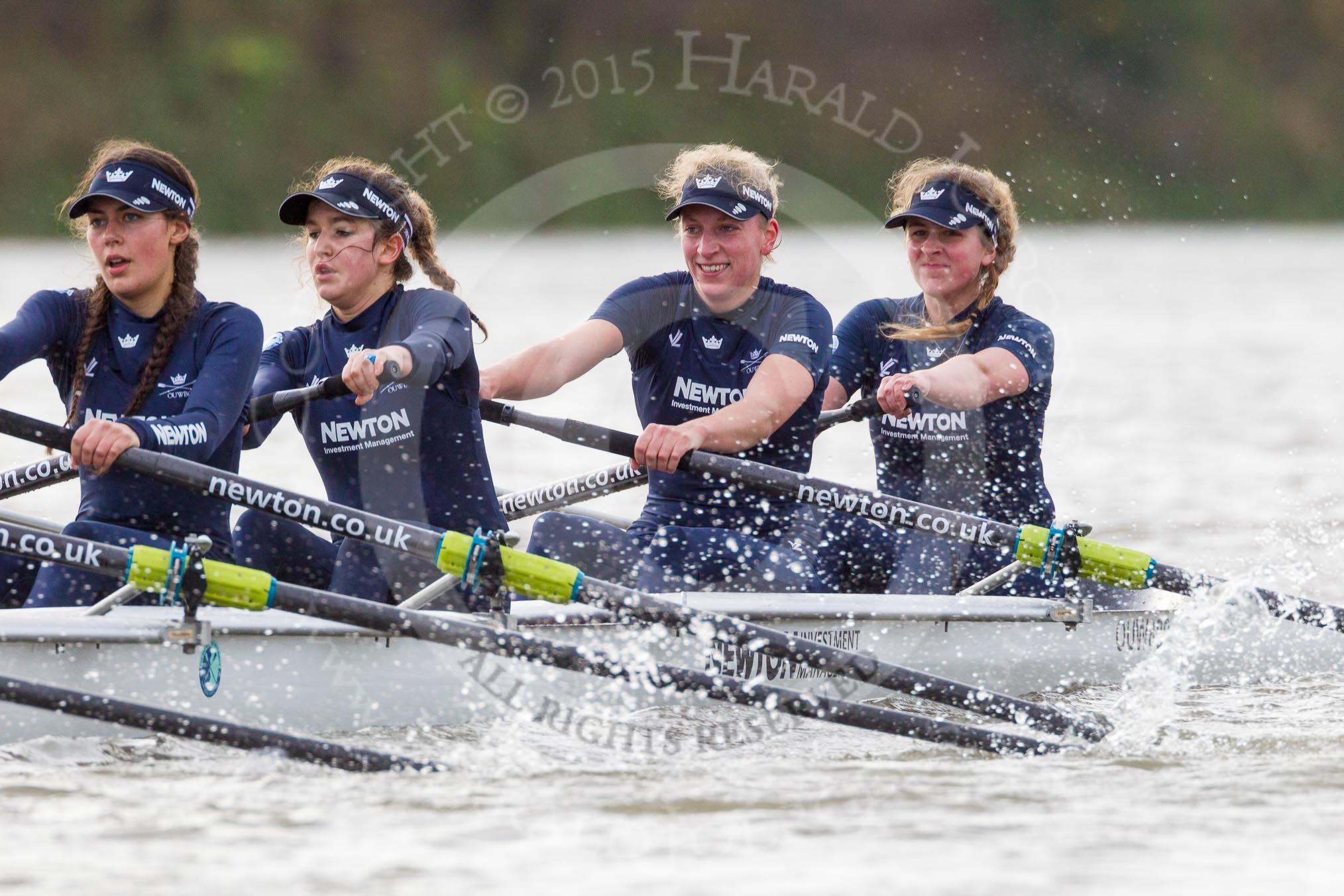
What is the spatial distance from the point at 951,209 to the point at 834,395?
810 millimetres

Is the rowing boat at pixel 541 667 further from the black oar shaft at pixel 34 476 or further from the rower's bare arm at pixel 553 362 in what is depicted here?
the black oar shaft at pixel 34 476

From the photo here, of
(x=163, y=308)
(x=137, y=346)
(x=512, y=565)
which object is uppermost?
(x=163, y=308)

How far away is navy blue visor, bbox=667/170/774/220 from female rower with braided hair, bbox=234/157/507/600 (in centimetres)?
88

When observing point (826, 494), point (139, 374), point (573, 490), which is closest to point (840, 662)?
point (826, 494)

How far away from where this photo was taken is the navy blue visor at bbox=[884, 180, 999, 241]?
19.6ft

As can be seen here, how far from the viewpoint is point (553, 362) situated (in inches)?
231

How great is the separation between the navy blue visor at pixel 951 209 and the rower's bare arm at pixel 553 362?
1.08 metres

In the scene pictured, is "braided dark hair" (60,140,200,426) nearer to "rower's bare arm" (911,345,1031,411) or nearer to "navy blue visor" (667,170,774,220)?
"navy blue visor" (667,170,774,220)

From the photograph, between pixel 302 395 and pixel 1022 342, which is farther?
pixel 1022 342

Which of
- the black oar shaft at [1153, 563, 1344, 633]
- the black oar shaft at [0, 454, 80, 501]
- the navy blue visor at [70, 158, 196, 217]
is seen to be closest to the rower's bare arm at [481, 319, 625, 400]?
the navy blue visor at [70, 158, 196, 217]

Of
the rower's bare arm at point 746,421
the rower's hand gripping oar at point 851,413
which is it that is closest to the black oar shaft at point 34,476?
the rower's bare arm at point 746,421

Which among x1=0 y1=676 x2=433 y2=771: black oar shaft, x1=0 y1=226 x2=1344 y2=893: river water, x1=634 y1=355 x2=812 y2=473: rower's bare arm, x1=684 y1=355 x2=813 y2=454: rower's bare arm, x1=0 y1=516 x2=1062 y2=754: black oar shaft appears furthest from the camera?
x1=684 y1=355 x2=813 y2=454: rower's bare arm

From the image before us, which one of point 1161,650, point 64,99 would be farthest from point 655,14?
point 1161,650

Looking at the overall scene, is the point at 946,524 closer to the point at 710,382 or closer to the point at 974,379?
the point at 974,379
